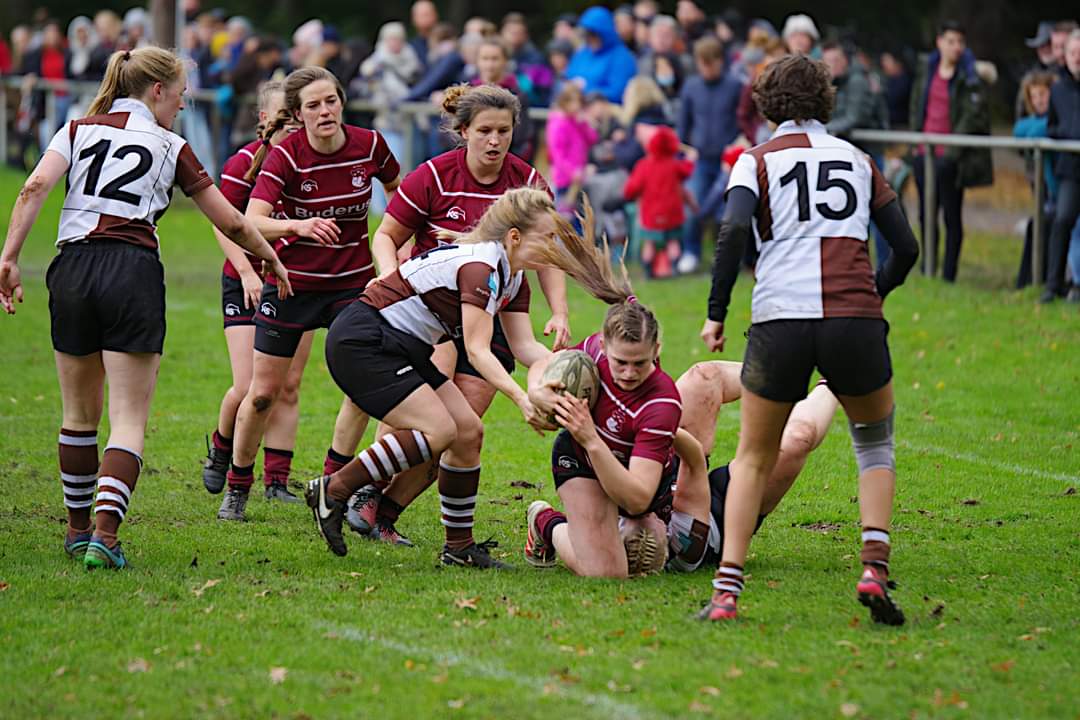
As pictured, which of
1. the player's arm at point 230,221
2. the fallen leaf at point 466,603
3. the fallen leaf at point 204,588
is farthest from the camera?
the player's arm at point 230,221

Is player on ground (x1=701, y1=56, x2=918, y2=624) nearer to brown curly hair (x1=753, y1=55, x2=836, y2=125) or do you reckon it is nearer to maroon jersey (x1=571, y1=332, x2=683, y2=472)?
brown curly hair (x1=753, y1=55, x2=836, y2=125)

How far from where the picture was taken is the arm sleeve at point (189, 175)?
21.2 feet

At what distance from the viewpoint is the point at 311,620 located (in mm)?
5707

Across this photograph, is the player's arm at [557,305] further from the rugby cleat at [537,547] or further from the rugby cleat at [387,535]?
the rugby cleat at [387,535]

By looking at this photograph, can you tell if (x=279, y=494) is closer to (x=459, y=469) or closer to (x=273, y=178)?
(x=273, y=178)

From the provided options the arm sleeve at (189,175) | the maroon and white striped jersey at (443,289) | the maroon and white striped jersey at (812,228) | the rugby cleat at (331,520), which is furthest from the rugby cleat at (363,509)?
the maroon and white striped jersey at (812,228)

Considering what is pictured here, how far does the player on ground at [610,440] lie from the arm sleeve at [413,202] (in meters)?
1.04

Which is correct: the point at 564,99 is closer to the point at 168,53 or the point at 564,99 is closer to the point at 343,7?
the point at 168,53

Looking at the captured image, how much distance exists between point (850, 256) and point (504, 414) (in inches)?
209

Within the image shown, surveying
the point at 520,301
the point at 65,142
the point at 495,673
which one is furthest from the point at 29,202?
the point at 495,673

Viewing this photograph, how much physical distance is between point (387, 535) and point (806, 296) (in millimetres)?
2590

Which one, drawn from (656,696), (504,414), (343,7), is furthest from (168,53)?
(343,7)

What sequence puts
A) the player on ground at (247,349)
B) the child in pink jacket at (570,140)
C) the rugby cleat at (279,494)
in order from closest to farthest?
the player on ground at (247,349) < the rugby cleat at (279,494) < the child in pink jacket at (570,140)

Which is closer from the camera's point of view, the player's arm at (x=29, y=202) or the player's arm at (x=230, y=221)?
the player's arm at (x=29, y=202)
